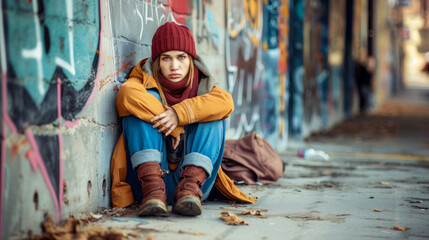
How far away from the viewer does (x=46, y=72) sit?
3.02 m

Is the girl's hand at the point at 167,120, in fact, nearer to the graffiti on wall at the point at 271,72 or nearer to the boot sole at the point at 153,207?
the boot sole at the point at 153,207

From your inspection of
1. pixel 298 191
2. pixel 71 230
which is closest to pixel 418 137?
pixel 298 191

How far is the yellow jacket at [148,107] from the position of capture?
366cm

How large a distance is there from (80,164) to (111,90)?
0.66 meters

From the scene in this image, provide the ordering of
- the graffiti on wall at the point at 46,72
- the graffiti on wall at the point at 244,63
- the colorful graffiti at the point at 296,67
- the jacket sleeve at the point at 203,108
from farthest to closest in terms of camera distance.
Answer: the colorful graffiti at the point at 296,67 → the graffiti on wall at the point at 244,63 → the jacket sleeve at the point at 203,108 → the graffiti on wall at the point at 46,72

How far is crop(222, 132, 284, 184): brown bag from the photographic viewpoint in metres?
5.08

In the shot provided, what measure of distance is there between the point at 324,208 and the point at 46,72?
2.20 meters

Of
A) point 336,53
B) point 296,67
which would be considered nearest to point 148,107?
point 296,67

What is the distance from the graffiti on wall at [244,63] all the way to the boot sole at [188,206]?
2.72 metres

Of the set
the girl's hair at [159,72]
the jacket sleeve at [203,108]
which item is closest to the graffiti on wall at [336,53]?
the girl's hair at [159,72]

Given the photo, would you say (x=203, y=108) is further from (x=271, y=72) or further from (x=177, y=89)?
(x=271, y=72)

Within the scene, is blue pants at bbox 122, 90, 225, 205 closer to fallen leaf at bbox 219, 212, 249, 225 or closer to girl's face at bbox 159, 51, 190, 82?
girl's face at bbox 159, 51, 190, 82

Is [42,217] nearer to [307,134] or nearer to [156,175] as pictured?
[156,175]

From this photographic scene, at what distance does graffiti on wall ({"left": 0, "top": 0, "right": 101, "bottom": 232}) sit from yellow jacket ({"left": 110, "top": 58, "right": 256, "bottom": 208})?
0.27m
